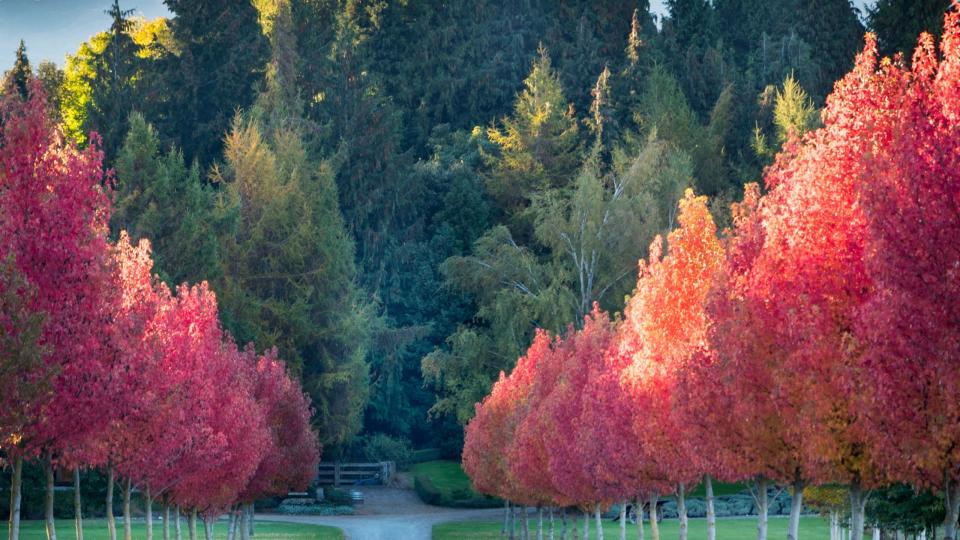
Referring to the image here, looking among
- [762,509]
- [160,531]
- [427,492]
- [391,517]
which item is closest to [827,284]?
[762,509]

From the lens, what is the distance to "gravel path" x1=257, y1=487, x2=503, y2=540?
6038 cm

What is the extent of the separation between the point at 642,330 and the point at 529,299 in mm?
42235

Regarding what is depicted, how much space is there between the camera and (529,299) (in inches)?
2943

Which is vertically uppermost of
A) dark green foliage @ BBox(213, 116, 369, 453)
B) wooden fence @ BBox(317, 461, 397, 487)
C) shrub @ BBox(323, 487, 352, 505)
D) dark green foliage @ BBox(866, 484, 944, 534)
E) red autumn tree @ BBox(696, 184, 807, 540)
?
dark green foliage @ BBox(213, 116, 369, 453)

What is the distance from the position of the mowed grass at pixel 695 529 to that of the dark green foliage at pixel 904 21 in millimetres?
21971

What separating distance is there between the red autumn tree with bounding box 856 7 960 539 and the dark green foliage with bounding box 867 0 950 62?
44.9 m

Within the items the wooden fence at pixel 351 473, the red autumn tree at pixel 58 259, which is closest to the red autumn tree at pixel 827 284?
the red autumn tree at pixel 58 259

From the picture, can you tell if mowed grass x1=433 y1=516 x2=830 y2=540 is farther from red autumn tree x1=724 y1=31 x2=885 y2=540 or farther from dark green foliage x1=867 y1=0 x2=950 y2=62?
red autumn tree x1=724 y1=31 x2=885 y2=540

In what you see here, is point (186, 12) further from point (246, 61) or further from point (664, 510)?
point (664, 510)

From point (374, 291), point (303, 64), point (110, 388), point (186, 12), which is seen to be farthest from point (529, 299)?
point (110, 388)

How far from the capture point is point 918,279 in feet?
56.8

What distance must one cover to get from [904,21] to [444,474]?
134 ft

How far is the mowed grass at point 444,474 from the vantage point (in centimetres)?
8025

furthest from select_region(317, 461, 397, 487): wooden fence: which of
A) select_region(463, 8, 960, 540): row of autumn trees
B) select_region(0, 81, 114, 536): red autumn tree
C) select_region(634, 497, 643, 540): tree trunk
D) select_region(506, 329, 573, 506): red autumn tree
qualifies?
select_region(0, 81, 114, 536): red autumn tree
